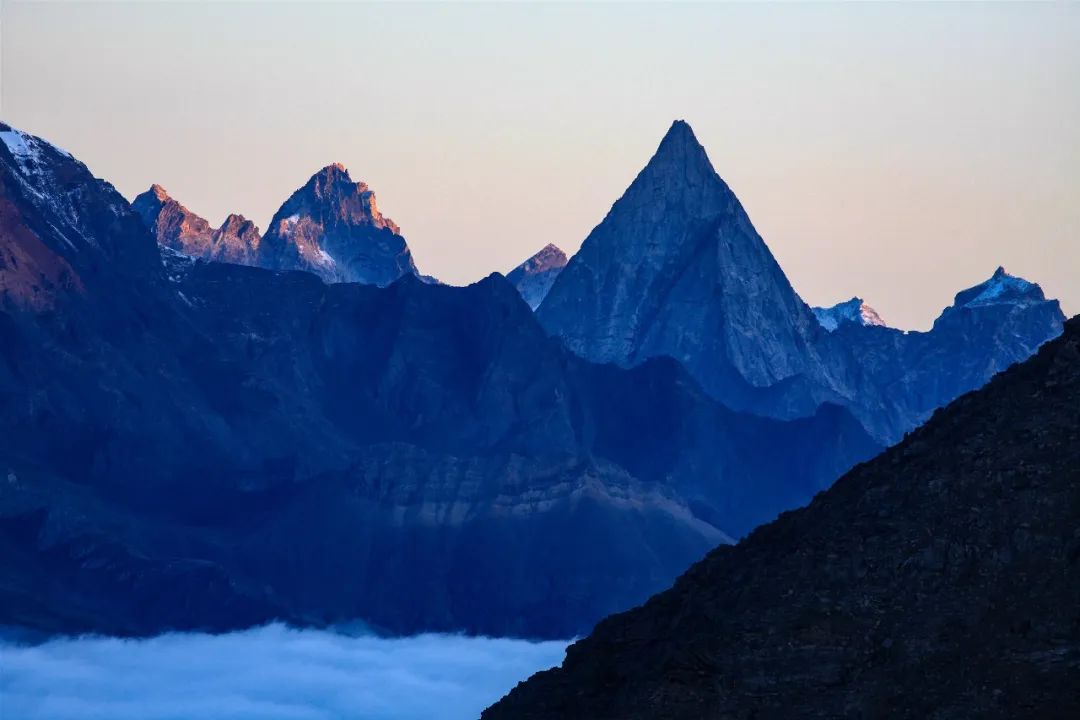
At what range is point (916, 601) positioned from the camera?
108188 millimetres

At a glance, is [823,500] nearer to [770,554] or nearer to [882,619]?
[770,554]

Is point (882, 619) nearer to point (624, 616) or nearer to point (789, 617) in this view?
point (789, 617)

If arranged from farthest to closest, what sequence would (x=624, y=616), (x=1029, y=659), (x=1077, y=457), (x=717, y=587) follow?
(x=624, y=616) → (x=717, y=587) → (x=1077, y=457) → (x=1029, y=659)

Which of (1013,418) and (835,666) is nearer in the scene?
(835,666)

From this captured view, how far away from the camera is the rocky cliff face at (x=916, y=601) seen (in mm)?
104188

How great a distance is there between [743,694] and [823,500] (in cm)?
1589

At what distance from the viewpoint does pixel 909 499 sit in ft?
372

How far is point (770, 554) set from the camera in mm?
116812

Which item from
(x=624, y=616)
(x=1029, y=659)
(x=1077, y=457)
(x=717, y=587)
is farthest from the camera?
(x=624, y=616)

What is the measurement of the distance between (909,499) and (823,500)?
7909 millimetres

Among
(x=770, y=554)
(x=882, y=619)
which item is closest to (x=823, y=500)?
(x=770, y=554)

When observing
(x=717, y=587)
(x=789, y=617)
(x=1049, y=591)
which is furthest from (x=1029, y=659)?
(x=717, y=587)

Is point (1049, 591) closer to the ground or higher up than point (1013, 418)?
closer to the ground

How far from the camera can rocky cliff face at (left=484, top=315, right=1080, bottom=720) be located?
104188 mm
